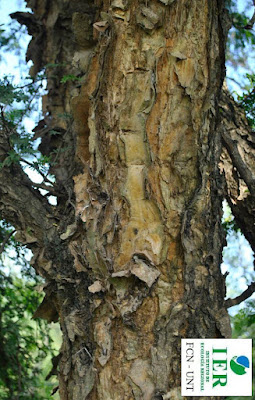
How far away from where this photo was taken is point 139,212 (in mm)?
1905

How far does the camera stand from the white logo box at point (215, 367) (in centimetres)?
183

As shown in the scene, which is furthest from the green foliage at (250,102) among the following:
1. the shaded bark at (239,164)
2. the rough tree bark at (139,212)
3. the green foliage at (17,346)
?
the green foliage at (17,346)

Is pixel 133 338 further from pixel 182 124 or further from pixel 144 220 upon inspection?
pixel 182 124

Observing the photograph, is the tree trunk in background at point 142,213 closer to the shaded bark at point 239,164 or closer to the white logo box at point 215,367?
the white logo box at point 215,367

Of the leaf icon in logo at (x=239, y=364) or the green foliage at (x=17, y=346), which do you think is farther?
the green foliage at (x=17, y=346)

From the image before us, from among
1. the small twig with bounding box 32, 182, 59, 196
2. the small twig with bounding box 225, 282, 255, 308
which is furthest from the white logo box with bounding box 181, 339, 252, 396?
the small twig with bounding box 32, 182, 59, 196

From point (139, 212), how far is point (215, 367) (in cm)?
63

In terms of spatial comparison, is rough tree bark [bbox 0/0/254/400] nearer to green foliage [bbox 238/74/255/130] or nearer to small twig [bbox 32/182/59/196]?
small twig [bbox 32/182/59/196]

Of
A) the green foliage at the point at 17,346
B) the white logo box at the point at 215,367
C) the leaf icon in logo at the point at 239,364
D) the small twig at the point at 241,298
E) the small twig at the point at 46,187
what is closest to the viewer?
the white logo box at the point at 215,367

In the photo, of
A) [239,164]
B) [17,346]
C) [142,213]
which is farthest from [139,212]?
[17,346]

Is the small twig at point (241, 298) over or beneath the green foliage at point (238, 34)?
beneath

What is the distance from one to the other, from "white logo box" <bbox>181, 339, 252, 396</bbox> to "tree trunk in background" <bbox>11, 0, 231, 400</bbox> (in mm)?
34

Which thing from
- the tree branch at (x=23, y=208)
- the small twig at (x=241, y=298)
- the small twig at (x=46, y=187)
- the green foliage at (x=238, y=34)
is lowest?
the small twig at (x=241, y=298)

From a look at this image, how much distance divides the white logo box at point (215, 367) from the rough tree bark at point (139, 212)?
4cm
